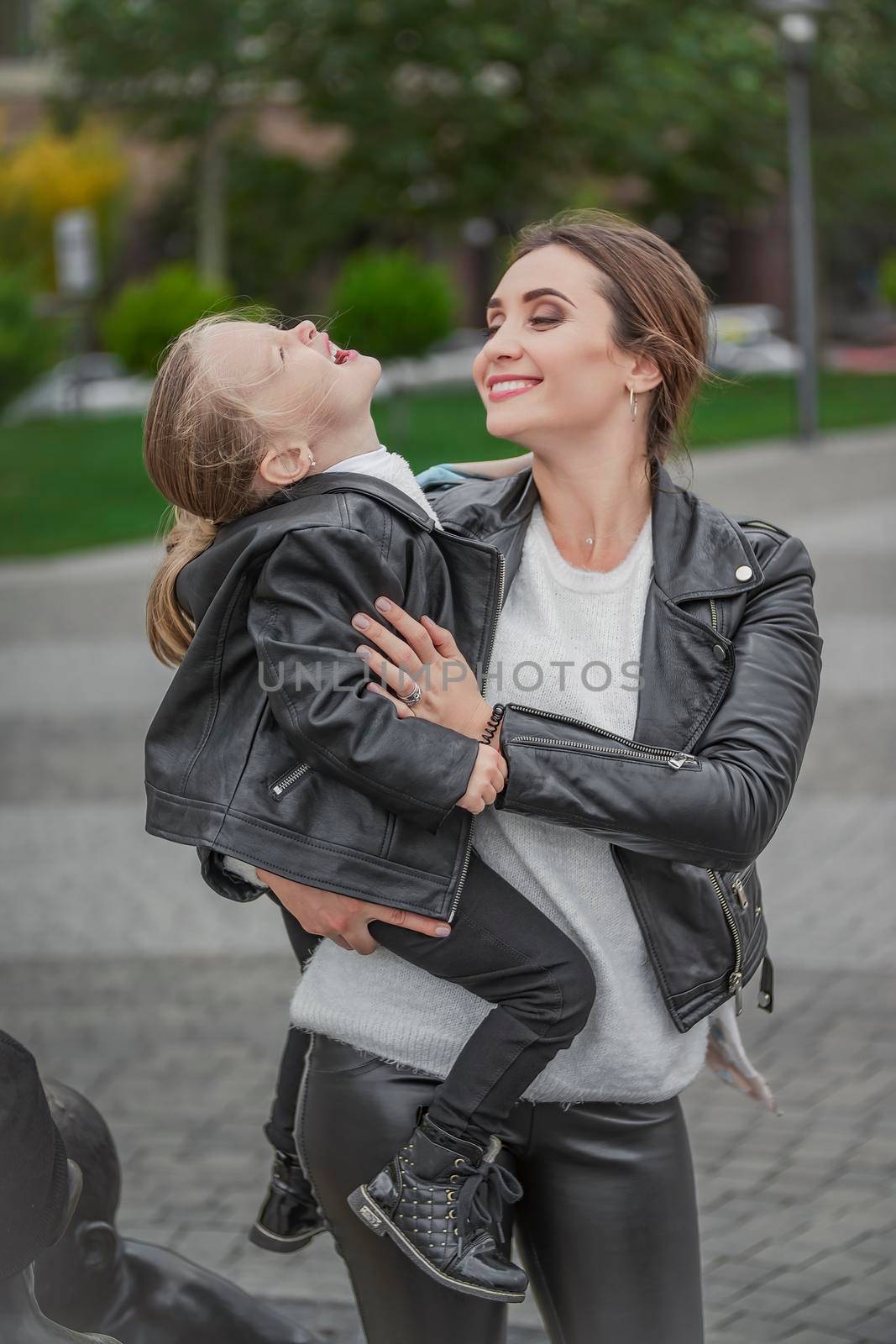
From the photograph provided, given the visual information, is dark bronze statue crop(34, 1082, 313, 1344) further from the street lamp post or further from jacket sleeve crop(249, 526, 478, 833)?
the street lamp post

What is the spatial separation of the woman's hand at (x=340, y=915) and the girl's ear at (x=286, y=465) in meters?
0.47

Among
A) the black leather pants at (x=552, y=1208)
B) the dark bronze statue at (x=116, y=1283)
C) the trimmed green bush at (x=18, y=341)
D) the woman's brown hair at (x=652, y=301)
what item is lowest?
A: the trimmed green bush at (x=18, y=341)

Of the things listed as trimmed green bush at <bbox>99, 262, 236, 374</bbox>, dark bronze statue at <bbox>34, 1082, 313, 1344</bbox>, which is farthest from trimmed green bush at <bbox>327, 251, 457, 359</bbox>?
dark bronze statue at <bbox>34, 1082, 313, 1344</bbox>

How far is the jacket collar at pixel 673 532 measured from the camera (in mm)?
2170

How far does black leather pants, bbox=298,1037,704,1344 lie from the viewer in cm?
213

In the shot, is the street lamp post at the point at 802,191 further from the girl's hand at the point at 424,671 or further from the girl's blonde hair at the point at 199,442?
the girl's hand at the point at 424,671

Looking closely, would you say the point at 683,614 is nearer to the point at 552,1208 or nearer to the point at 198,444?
the point at 198,444

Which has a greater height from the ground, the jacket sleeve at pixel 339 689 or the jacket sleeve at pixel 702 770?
the jacket sleeve at pixel 339 689

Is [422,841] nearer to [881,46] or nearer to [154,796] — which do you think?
[154,796]

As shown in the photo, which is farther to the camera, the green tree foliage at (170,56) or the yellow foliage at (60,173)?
the yellow foliage at (60,173)

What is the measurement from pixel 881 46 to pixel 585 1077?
32.0m

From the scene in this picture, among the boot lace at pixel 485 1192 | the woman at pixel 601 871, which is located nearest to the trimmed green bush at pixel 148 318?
the woman at pixel 601 871

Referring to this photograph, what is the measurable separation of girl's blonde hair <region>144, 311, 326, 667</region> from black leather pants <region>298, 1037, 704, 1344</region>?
2.07ft

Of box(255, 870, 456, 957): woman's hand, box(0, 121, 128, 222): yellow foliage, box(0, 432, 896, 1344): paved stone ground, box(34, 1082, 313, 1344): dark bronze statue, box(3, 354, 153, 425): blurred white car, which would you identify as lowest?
box(3, 354, 153, 425): blurred white car
